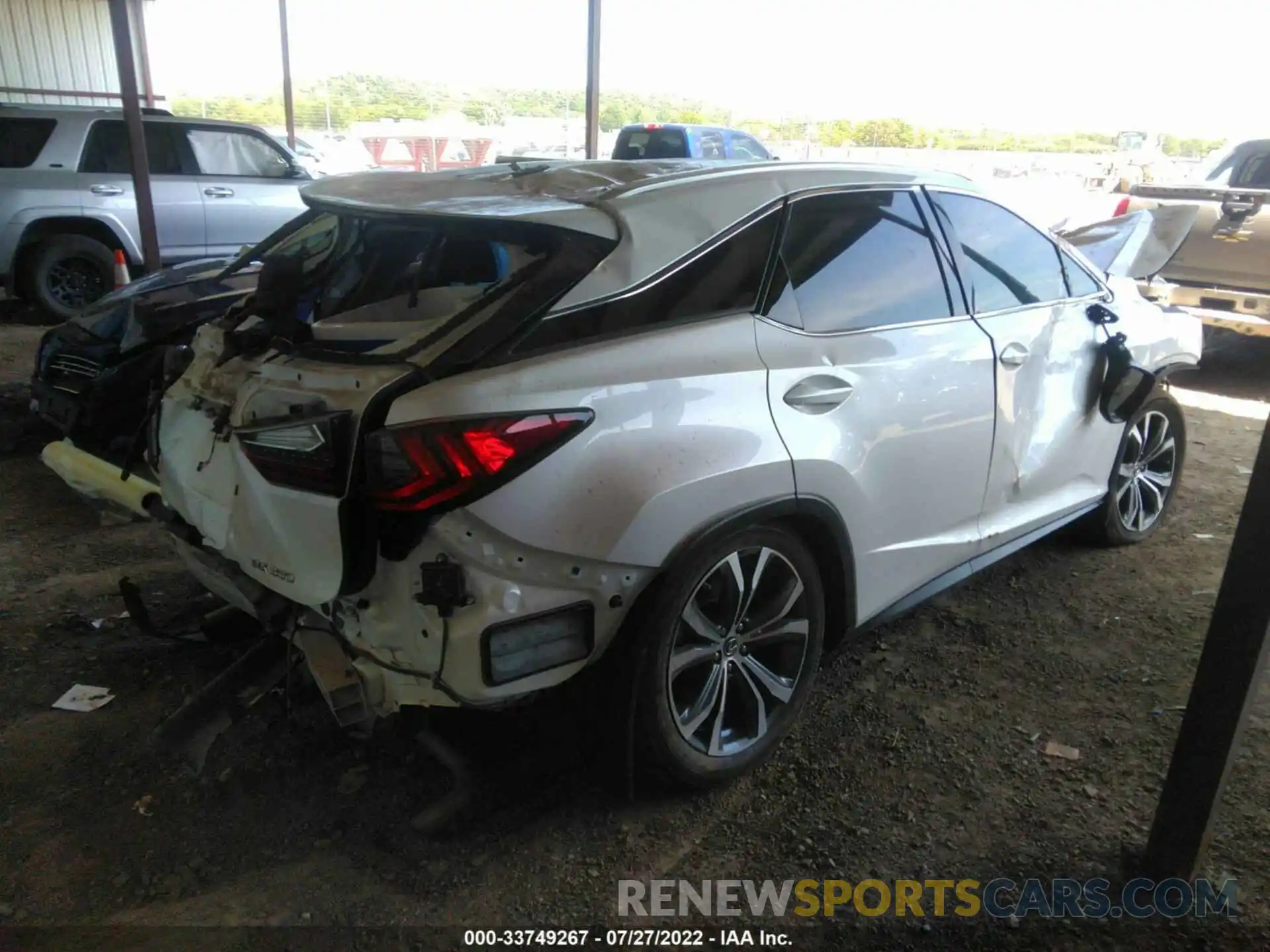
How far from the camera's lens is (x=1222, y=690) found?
2.15m

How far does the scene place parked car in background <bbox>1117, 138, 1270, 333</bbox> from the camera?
711 centimetres

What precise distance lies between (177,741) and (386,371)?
1.27 metres

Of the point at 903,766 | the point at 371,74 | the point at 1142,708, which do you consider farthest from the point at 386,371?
the point at 371,74

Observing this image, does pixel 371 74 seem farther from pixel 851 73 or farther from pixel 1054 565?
pixel 1054 565

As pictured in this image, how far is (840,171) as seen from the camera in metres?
2.89

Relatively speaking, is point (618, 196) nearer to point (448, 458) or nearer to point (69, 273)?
point (448, 458)

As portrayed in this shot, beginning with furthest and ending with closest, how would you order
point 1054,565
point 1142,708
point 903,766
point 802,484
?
point 1054,565 < point 1142,708 < point 903,766 < point 802,484

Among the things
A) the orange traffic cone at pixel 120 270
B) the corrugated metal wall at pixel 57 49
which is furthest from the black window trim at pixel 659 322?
the corrugated metal wall at pixel 57 49

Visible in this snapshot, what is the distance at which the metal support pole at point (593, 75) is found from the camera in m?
9.50

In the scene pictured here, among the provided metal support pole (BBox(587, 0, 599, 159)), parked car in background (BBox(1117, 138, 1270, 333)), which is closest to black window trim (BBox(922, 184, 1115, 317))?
parked car in background (BBox(1117, 138, 1270, 333))

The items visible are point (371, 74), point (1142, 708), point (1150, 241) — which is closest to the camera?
point (1142, 708)

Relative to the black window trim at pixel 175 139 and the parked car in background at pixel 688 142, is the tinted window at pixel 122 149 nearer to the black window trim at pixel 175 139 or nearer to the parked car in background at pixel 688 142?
the black window trim at pixel 175 139

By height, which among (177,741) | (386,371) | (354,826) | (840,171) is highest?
(840,171)

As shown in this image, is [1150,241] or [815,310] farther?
[1150,241]
